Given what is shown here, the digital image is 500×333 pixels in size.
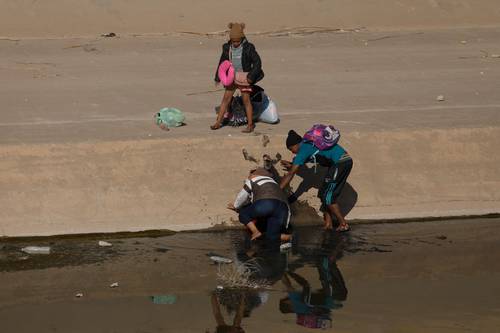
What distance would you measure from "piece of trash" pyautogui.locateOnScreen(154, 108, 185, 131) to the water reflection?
105 inches

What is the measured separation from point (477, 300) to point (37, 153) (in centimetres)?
563

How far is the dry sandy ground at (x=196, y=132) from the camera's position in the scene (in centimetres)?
1415

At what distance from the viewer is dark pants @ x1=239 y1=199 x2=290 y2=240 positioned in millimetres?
13125

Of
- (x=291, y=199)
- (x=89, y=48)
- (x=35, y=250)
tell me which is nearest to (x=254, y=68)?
(x=291, y=199)

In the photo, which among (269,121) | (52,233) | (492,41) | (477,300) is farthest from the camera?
(492,41)

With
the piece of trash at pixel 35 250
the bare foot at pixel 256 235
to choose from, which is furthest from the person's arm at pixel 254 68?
the piece of trash at pixel 35 250

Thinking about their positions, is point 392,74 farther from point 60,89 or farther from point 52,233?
point 52,233

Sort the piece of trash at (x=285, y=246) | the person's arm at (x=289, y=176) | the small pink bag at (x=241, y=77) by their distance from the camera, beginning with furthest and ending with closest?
the small pink bag at (x=241, y=77) → the person's arm at (x=289, y=176) → the piece of trash at (x=285, y=246)

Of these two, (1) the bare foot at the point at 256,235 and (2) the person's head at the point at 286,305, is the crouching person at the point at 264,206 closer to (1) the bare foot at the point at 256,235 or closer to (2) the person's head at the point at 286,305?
(1) the bare foot at the point at 256,235

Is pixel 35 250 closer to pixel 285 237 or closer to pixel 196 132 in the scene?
pixel 285 237

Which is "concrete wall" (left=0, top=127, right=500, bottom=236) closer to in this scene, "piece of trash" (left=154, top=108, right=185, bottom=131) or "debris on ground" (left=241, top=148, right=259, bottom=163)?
"debris on ground" (left=241, top=148, right=259, bottom=163)

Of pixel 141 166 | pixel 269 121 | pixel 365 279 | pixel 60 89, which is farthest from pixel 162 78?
pixel 365 279

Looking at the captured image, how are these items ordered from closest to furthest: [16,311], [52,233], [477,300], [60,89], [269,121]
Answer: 1. [16,311]
2. [477,300]
3. [52,233]
4. [269,121]
5. [60,89]

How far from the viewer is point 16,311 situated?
36.9 ft
